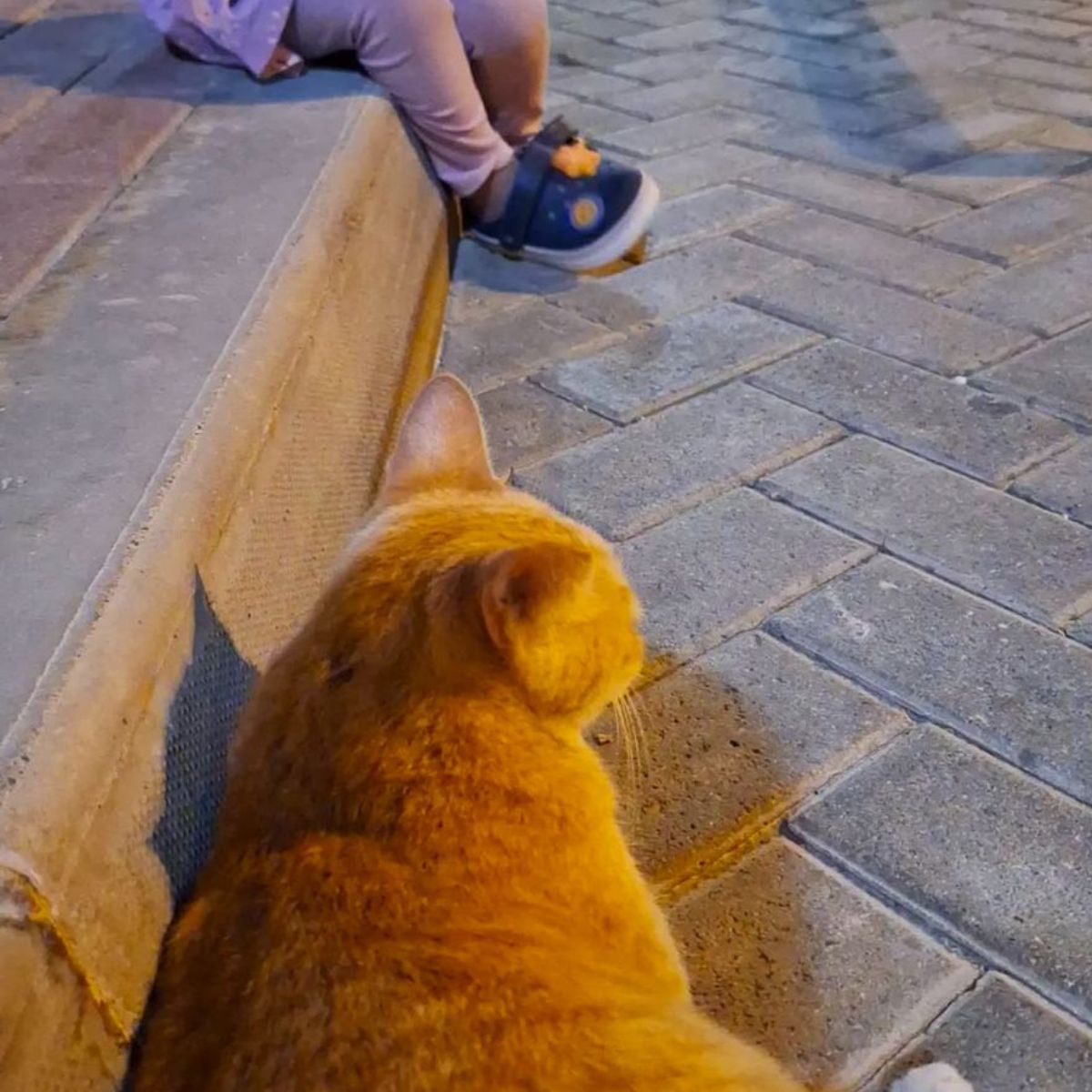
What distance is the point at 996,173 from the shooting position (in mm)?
2785

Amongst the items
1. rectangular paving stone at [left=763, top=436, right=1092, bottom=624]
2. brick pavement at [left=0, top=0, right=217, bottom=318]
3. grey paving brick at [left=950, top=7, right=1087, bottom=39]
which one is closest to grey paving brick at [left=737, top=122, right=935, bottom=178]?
grey paving brick at [left=950, top=7, right=1087, bottom=39]

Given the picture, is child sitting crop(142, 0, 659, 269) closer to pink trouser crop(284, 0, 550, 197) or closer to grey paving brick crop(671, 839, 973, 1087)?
pink trouser crop(284, 0, 550, 197)

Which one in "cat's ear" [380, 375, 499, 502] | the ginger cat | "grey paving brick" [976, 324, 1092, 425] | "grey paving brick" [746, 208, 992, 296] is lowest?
"grey paving brick" [976, 324, 1092, 425]

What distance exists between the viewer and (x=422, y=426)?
1.26m

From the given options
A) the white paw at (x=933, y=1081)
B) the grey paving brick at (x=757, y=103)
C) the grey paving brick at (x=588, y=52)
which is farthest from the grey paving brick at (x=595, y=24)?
the white paw at (x=933, y=1081)

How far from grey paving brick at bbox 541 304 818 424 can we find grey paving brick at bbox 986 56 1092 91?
1445 millimetres

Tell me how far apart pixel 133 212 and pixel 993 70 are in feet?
7.93

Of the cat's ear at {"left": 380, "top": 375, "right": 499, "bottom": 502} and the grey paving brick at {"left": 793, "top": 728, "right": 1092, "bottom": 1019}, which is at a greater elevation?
the cat's ear at {"left": 380, "top": 375, "right": 499, "bottom": 502}

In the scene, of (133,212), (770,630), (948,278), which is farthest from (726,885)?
(948,278)

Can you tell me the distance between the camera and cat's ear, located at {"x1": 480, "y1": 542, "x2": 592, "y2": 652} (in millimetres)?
943

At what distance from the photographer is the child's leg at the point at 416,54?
2266mm

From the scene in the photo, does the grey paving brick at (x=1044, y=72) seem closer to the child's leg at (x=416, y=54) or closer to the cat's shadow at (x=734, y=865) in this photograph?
the child's leg at (x=416, y=54)

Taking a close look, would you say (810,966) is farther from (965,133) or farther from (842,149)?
(965,133)

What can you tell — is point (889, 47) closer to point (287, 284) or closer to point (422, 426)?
point (287, 284)
